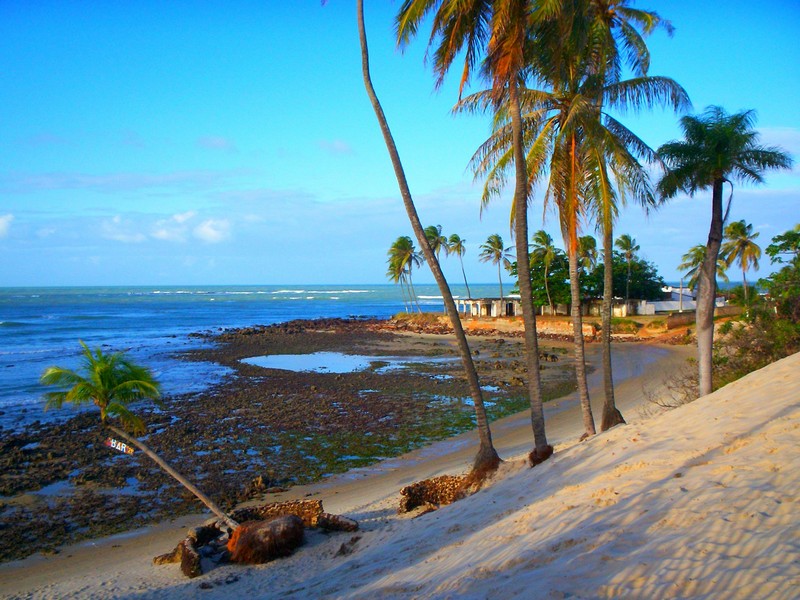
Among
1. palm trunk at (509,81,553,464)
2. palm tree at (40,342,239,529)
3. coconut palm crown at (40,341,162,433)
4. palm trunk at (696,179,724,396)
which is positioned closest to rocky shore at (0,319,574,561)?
palm tree at (40,342,239,529)

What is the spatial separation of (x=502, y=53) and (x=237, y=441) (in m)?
13.2

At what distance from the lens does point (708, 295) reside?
11.6 meters

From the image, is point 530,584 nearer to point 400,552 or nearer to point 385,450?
point 400,552

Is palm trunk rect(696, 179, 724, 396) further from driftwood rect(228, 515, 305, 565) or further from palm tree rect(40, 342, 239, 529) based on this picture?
palm tree rect(40, 342, 239, 529)

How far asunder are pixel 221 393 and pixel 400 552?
1915cm

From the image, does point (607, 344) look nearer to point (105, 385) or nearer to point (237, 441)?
point (105, 385)

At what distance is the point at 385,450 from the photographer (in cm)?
1644

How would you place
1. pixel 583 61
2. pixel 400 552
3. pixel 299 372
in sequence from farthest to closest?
1. pixel 299 372
2. pixel 583 61
3. pixel 400 552

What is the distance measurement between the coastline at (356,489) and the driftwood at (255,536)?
35 centimetres

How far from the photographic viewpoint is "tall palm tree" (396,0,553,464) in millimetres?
9633

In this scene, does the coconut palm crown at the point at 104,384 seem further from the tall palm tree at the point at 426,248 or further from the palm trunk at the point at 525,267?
the palm trunk at the point at 525,267

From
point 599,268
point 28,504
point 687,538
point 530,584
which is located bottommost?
point 28,504

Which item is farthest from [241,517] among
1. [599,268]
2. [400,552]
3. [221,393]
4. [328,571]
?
[599,268]

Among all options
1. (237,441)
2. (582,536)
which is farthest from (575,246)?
(237,441)
